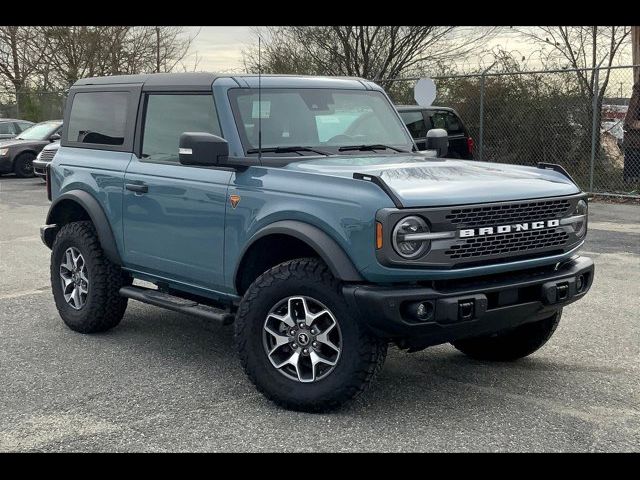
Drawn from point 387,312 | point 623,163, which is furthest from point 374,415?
point 623,163

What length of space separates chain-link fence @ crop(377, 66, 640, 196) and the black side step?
11.3 metres

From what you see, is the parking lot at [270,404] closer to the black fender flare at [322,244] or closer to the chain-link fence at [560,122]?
the black fender flare at [322,244]

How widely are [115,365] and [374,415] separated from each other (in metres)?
1.91

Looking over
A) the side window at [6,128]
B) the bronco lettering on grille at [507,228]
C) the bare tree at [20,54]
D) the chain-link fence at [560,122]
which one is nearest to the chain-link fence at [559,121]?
the chain-link fence at [560,122]

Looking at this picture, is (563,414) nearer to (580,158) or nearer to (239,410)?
(239,410)

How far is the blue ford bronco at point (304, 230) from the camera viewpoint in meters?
4.16

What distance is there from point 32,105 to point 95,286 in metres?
27.3

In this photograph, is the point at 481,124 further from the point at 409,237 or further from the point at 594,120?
the point at 409,237

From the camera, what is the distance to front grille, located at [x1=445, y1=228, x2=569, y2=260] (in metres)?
4.22

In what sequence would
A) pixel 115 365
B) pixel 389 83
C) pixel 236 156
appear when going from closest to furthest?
pixel 236 156, pixel 115 365, pixel 389 83

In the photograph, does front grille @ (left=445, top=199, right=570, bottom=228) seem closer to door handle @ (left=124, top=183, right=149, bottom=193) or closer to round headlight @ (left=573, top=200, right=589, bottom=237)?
round headlight @ (left=573, top=200, right=589, bottom=237)

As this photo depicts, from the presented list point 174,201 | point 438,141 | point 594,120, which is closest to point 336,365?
point 174,201

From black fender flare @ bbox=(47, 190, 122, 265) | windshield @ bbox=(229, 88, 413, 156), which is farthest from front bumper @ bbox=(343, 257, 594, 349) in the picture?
black fender flare @ bbox=(47, 190, 122, 265)
